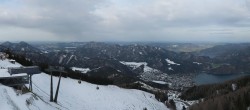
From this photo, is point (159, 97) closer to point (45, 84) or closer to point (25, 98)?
point (45, 84)

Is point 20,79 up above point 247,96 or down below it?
above

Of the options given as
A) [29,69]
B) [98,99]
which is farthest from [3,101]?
[98,99]

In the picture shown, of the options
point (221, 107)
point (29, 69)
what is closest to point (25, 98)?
point (29, 69)

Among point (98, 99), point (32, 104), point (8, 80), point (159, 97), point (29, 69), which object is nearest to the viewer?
point (32, 104)

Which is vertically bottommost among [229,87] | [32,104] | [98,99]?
[229,87]

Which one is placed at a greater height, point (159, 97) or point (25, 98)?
point (25, 98)

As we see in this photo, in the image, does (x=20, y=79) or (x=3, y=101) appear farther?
(x=20, y=79)

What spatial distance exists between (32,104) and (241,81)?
178430 millimetres

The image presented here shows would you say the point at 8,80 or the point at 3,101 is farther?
the point at 8,80

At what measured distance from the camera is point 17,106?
113 feet

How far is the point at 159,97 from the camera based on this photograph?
136500 millimetres

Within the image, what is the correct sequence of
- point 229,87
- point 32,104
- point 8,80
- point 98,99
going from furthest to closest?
point 229,87 → point 98,99 → point 8,80 → point 32,104

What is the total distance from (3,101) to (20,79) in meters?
15.6

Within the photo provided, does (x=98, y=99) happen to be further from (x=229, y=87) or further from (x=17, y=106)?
(x=229, y=87)
